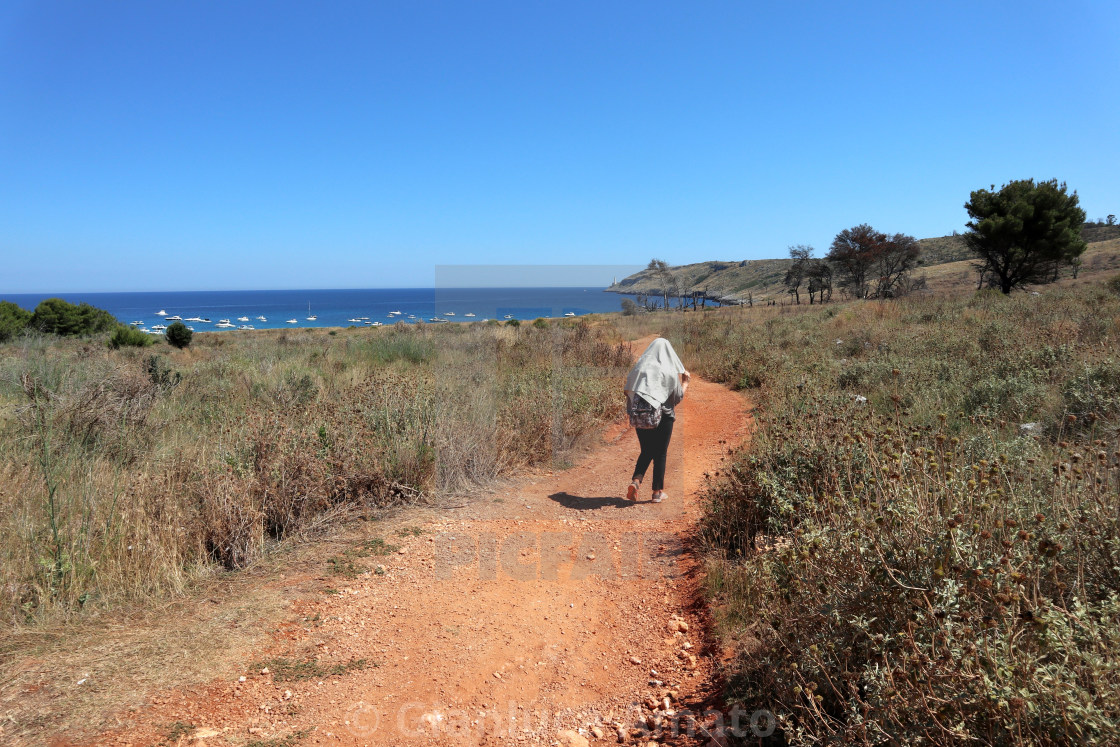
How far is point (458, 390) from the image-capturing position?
681 centimetres

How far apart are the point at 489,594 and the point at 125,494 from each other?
2587 mm

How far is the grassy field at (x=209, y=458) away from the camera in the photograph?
3.40 metres

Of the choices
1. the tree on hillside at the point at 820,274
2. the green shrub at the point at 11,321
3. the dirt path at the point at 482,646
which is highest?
the tree on hillside at the point at 820,274

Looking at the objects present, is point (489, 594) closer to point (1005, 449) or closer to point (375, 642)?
point (375, 642)

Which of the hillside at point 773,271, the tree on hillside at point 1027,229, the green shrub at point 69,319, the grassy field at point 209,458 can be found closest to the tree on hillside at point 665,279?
the hillside at point 773,271

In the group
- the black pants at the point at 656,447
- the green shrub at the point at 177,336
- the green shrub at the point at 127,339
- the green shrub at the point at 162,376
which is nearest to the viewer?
the black pants at the point at 656,447

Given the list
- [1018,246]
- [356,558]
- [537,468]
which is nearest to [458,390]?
[537,468]

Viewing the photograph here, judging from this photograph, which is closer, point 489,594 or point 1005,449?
point 1005,449

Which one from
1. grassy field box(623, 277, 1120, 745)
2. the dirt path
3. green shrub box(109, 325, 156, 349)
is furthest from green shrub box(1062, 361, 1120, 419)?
green shrub box(109, 325, 156, 349)

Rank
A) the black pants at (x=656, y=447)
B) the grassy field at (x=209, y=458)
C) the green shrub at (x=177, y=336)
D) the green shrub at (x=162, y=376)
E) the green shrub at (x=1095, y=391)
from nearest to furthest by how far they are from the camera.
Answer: the grassy field at (x=209, y=458)
the green shrub at (x=1095, y=391)
the black pants at (x=656, y=447)
the green shrub at (x=162, y=376)
the green shrub at (x=177, y=336)

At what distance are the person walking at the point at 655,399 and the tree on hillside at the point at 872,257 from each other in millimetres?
34513

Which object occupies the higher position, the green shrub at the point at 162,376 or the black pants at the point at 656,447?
the green shrub at the point at 162,376

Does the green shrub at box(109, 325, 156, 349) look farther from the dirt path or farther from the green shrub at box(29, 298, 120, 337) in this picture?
the dirt path

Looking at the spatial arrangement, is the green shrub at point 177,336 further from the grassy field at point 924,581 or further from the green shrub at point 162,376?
the grassy field at point 924,581
